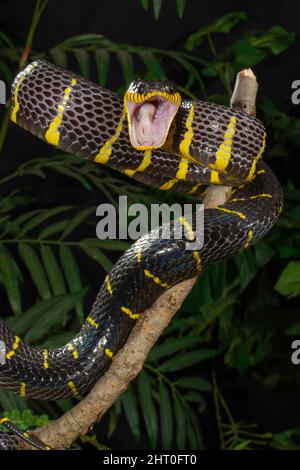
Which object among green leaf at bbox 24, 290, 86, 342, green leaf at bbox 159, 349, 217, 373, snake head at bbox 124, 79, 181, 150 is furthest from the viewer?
green leaf at bbox 159, 349, 217, 373

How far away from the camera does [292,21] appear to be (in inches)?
143

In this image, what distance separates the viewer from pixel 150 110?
1.67 metres

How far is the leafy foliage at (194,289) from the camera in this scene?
2.36 metres

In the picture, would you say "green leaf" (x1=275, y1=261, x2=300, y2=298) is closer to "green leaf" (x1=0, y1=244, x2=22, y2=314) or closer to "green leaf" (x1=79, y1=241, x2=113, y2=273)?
"green leaf" (x1=79, y1=241, x2=113, y2=273)

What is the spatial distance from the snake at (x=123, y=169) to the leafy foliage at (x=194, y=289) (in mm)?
348

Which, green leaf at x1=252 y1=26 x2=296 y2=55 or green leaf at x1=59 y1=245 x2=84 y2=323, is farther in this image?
green leaf at x1=252 y1=26 x2=296 y2=55

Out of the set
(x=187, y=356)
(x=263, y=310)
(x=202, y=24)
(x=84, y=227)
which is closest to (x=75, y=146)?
(x=187, y=356)

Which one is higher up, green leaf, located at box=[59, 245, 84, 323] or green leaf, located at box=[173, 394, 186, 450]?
green leaf, located at box=[59, 245, 84, 323]
